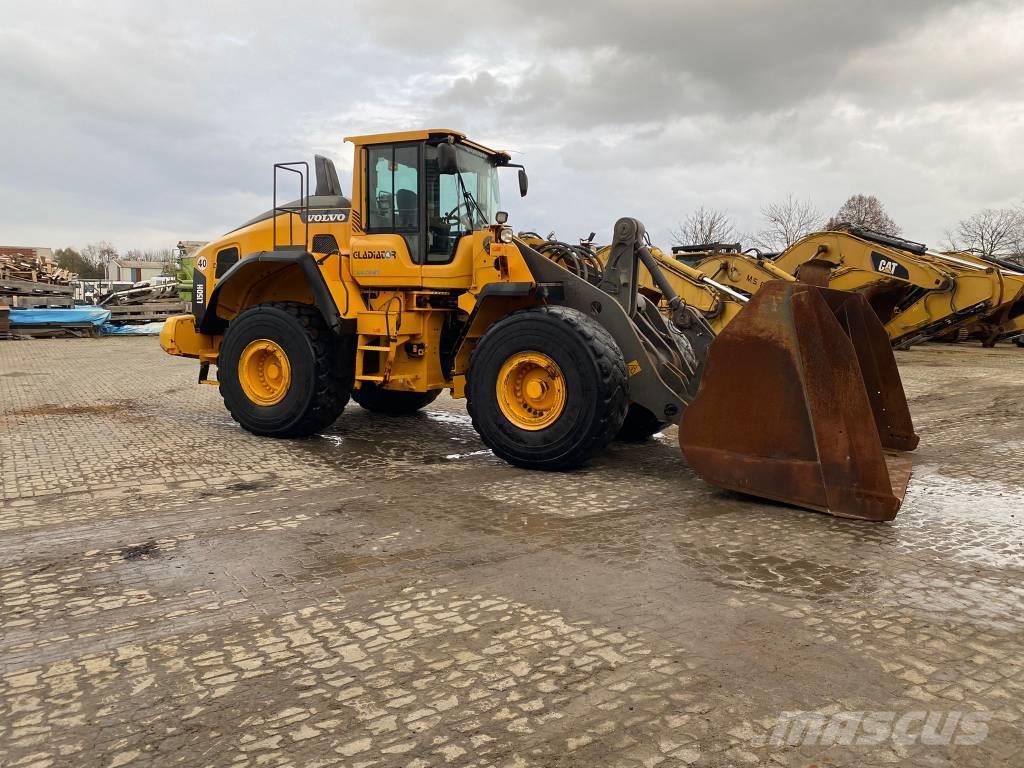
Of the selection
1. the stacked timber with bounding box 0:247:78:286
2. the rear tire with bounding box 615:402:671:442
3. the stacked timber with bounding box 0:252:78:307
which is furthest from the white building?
the rear tire with bounding box 615:402:671:442

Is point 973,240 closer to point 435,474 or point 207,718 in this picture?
point 435,474

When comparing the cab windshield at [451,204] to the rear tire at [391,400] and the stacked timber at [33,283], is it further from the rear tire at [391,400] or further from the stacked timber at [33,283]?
the stacked timber at [33,283]

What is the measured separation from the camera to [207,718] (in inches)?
103

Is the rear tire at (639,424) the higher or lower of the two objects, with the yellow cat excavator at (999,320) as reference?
lower

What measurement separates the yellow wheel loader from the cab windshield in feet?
0.06

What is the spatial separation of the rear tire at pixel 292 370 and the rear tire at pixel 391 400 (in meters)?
1.46

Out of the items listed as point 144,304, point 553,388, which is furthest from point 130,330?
point 553,388

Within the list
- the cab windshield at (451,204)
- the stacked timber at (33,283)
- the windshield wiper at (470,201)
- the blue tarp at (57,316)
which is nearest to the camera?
the cab windshield at (451,204)

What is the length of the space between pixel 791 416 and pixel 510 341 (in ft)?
7.38

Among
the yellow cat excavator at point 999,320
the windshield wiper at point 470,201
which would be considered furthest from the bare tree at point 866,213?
the windshield wiper at point 470,201

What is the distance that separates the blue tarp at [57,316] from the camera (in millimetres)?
22250

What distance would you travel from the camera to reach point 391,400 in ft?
30.1

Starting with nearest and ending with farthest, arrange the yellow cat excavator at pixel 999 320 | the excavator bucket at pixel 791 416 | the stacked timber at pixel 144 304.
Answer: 1. the excavator bucket at pixel 791 416
2. the yellow cat excavator at pixel 999 320
3. the stacked timber at pixel 144 304

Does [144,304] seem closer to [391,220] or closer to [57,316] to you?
[57,316]
